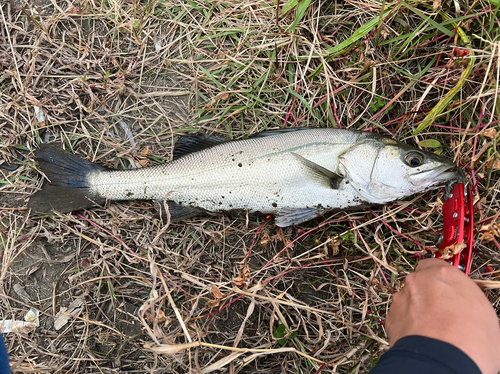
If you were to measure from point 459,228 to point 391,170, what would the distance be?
2.35ft

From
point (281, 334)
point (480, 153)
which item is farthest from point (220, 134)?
A: point (480, 153)

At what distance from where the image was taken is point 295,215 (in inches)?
116

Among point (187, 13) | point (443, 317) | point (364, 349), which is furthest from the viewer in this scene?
point (187, 13)

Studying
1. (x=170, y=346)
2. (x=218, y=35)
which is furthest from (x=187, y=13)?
(x=170, y=346)

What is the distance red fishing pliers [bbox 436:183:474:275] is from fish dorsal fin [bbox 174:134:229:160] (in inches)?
77.8

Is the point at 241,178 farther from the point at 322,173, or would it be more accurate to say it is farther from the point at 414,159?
the point at 414,159

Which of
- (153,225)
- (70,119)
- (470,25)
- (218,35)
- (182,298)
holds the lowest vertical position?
(182,298)

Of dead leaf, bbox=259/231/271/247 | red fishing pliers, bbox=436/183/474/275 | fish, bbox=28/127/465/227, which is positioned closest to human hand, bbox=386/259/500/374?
red fishing pliers, bbox=436/183/474/275

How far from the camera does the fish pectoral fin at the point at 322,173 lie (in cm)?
281

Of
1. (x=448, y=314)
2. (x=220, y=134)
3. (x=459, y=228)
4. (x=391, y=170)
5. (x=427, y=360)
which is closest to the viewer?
(x=427, y=360)

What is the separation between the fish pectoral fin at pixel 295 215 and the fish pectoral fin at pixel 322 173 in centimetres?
29

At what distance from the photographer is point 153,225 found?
3.17 meters

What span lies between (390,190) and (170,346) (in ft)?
6.99

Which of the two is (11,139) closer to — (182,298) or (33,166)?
(33,166)
